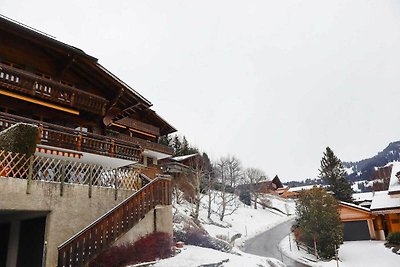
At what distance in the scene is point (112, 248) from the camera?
39.6 ft

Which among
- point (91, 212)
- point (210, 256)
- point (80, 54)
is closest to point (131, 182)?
point (91, 212)

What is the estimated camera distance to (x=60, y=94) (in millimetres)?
17672

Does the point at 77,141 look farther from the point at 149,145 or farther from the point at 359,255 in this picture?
the point at 359,255

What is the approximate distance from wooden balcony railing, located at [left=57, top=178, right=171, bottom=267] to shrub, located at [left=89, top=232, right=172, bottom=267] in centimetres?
36

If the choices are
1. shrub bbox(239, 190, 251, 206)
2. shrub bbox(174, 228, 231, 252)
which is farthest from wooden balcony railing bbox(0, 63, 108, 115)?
shrub bbox(239, 190, 251, 206)

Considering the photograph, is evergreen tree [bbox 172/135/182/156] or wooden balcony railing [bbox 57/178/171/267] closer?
wooden balcony railing [bbox 57/178/171/267]

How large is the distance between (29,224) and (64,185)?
252 centimetres

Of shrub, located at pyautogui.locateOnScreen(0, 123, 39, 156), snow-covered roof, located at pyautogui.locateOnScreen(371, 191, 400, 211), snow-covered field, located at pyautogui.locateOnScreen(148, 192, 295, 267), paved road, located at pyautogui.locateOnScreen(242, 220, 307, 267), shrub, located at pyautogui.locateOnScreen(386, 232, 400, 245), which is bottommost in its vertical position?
paved road, located at pyautogui.locateOnScreen(242, 220, 307, 267)

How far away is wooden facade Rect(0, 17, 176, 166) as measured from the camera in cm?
1598

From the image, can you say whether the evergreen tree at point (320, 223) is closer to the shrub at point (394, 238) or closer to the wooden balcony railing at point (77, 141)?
the shrub at point (394, 238)

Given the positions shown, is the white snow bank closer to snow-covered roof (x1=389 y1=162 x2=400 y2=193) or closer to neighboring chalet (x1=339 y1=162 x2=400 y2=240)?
neighboring chalet (x1=339 y1=162 x2=400 y2=240)

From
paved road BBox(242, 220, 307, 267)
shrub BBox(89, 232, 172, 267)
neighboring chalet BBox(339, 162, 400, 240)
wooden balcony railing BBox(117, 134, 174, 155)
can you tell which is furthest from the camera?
neighboring chalet BBox(339, 162, 400, 240)

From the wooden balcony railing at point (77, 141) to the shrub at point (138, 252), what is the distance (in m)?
5.74

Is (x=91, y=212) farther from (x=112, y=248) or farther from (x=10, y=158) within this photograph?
(x=10, y=158)
